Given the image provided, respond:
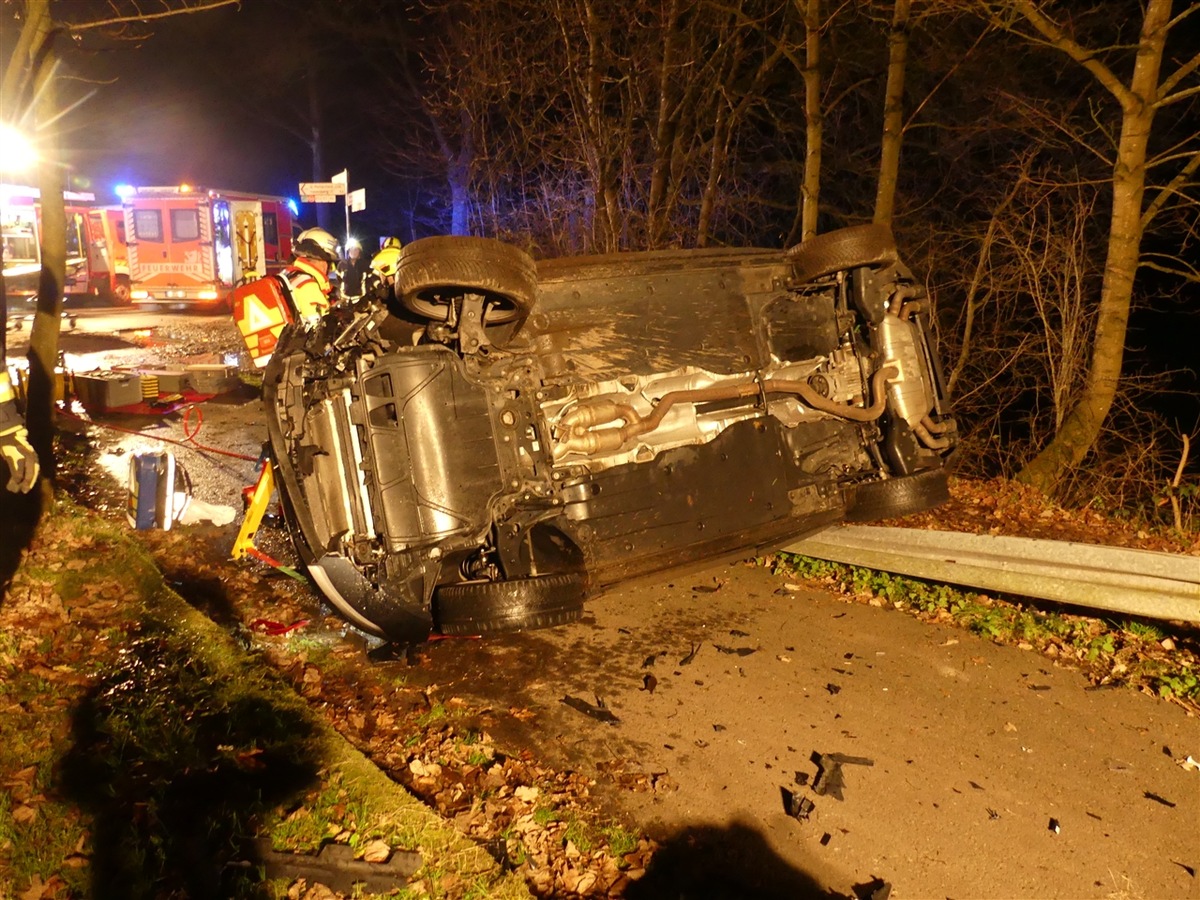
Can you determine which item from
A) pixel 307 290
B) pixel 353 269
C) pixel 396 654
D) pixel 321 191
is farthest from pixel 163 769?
pixel 321 191

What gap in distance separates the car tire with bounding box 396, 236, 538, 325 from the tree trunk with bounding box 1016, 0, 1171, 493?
539 cm

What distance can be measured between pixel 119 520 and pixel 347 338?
3.76 meters

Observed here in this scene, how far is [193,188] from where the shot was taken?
21.7m

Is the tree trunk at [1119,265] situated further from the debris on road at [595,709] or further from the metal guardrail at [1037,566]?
the debris on road at [595,709]

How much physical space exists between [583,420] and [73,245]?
24.4m

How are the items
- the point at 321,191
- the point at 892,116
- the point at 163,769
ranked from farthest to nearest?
the point at 321,191 → the point at 892,116 → the point at 163,769

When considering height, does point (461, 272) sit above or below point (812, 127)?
below

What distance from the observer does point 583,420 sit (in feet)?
14.2

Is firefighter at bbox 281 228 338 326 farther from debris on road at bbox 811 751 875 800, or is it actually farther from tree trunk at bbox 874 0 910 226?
tree trunk at bbox 874 0 910 226

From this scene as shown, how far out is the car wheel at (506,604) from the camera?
394 cm

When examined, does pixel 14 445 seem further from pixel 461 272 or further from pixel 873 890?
Answer: pixel 873 890

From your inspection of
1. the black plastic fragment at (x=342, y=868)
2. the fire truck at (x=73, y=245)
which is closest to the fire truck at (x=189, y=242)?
the fire truck at (x=73, y=245)

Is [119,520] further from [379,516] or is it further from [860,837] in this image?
[860,837]

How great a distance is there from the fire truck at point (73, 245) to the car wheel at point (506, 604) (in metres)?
20.9
